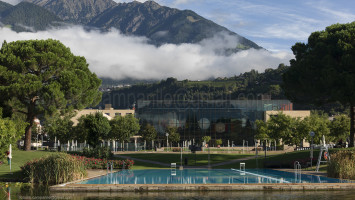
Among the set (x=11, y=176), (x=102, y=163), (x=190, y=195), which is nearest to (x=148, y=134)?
(x=102, y=163)

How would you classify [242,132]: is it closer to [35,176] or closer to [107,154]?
[107,154]

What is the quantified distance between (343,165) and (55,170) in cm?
1957

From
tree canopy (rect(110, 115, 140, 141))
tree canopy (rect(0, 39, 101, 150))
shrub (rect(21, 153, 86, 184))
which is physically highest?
tree canopy (rect(0, 39, 101, 150))

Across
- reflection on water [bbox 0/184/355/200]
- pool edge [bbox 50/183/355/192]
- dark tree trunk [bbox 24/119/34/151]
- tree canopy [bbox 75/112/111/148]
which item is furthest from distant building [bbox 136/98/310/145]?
reflection on water [bbox 0/184/355/200]

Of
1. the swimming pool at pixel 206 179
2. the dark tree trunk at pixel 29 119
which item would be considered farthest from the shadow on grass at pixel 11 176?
the dark tree trunk at pixel 29 119

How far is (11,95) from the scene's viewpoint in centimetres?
4619

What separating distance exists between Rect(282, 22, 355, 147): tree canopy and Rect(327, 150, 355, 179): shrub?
13513 mm

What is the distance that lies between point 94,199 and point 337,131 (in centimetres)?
5742

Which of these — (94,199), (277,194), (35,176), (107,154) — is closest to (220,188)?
(277,194)

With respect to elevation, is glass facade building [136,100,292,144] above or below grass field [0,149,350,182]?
above

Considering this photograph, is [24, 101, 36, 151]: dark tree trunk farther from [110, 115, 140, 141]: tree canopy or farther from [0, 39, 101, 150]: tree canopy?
[110, 115, 140, 141]: tree canopy

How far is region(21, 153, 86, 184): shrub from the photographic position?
27.6m

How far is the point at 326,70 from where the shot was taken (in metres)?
42.3

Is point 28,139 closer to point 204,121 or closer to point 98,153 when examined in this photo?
point 98,153
